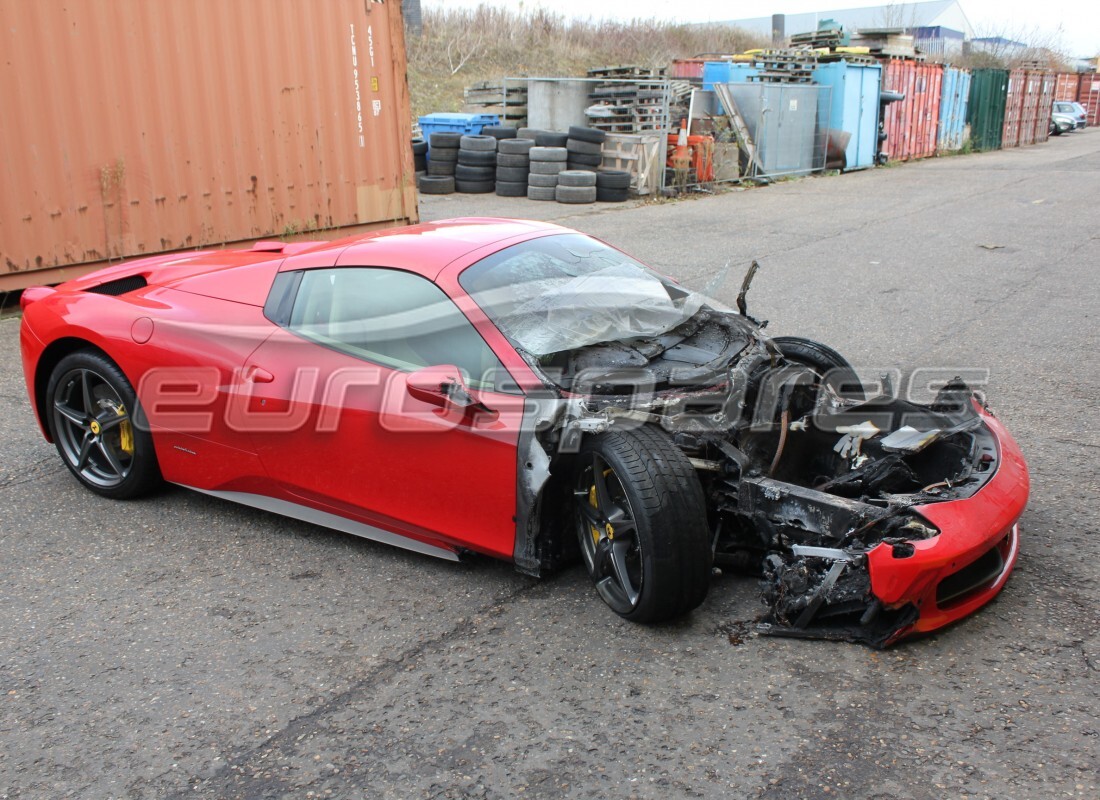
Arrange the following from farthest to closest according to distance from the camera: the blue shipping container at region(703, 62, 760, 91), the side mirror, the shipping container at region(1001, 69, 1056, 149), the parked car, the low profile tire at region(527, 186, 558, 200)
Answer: the parked car, the shipping container at region(1001, 69, 1056, 149), the blue shipping container at region(703, 62, 760, 91), the low profile tire at region(527, 186, 558, 200), the side mirror

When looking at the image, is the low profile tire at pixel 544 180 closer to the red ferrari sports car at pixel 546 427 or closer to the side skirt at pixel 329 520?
the red ferrari sports car at pixel 546 427

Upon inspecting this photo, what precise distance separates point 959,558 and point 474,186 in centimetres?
1480

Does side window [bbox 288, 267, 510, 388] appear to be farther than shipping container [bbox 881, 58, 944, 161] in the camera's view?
No

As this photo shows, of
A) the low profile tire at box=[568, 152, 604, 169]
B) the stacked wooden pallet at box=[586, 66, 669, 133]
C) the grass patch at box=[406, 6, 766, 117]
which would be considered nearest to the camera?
the low profile tire at box=[568, 152, 604, 169]

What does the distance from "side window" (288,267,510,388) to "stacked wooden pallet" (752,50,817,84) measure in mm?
19607

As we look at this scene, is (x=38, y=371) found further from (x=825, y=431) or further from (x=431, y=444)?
(x=825, y=431)

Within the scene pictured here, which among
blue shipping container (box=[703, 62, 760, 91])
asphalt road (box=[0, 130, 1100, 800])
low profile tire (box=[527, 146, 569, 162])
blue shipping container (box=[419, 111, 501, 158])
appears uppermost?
blue shipping container (box=[703, 62, 760, 91])

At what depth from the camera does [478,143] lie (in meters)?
16.8

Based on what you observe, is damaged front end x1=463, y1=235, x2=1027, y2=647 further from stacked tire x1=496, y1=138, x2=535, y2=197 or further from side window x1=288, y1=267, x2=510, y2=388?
stacked tire x1=496, y1=138, x2=535, y2=197

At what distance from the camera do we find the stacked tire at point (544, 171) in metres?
16.1

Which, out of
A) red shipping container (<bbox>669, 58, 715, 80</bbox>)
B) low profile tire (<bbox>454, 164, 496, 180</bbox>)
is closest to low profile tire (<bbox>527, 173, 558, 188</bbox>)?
low profile tire (<bbox>454, 164, 496, 180</bbox>)

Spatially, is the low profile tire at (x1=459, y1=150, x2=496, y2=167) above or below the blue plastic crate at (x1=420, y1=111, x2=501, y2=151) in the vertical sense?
below

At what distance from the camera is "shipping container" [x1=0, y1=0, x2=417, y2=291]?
27.9ft

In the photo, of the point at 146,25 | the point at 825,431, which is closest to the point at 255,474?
the point at 825,431
